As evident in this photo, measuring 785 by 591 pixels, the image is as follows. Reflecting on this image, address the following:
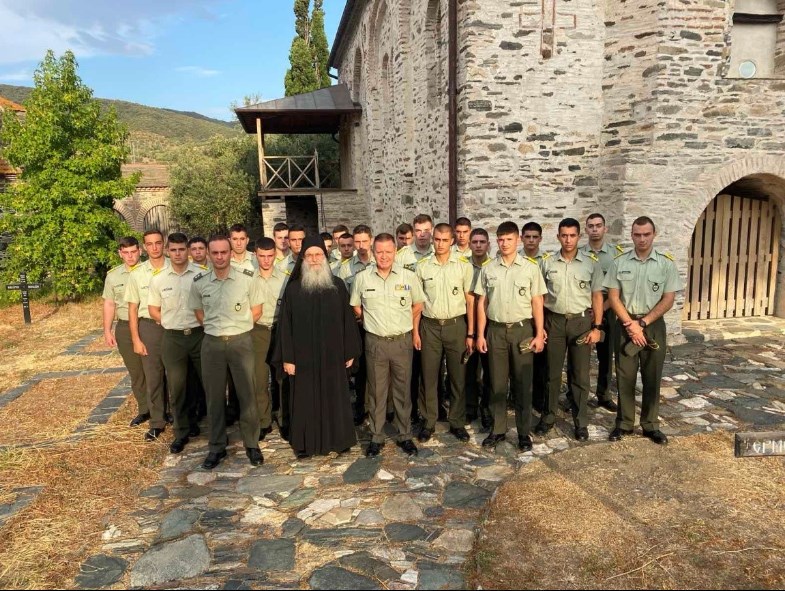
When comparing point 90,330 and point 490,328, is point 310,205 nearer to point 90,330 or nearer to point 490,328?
point 90,330

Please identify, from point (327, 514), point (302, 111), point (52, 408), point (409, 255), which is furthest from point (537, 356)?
point (302, 111)

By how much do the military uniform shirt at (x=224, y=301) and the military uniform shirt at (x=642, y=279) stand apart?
308 centimetres

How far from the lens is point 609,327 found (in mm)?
5383

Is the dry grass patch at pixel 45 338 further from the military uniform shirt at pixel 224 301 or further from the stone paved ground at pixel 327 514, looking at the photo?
the military uniform shirt at pixel 224 301

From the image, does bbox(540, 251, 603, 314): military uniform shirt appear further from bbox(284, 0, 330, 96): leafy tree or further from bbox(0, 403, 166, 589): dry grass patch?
bbox(284, 0, 330, 96): leafy tree

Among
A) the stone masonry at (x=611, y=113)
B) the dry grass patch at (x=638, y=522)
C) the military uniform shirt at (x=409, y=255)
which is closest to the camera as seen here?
the dry grass patch at (x=638, y=522)

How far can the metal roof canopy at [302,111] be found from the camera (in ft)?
49.2

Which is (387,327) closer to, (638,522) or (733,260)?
(638,522)

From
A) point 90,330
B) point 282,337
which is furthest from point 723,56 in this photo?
point 90,330

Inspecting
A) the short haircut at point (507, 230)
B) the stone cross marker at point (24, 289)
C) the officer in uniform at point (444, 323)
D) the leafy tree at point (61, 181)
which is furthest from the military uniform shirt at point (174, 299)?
the leafy tree at point (61, 181)

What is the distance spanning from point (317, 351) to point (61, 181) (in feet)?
31.6

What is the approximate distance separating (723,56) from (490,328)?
19.2ft

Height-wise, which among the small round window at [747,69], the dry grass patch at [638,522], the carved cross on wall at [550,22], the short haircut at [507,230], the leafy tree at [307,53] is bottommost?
the dry grass patch at [638,522]

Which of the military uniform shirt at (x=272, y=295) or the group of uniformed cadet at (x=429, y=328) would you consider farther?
the military uniform shirt at (x=272, y=295)
